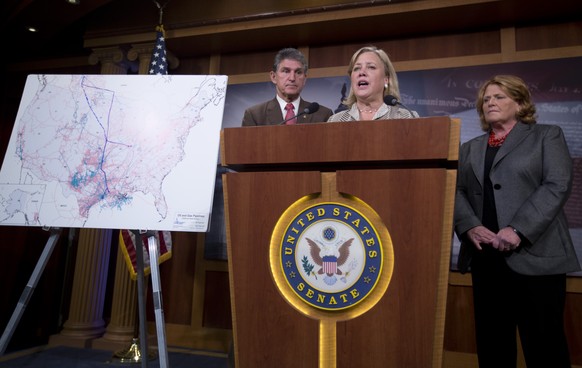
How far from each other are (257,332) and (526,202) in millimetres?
1168

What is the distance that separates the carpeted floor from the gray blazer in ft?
7.46

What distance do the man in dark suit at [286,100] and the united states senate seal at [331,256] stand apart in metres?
1.08

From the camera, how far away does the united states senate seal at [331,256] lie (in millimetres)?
992

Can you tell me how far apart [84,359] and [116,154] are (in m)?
2.21

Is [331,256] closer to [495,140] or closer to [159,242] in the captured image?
[495,140]

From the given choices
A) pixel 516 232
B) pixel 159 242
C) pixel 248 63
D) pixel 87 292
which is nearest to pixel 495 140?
pixel 516 232

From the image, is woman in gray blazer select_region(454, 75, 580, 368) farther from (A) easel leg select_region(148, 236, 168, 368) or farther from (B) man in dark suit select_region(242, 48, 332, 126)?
(A) easel leg select_region(148, 236, 168, 368)

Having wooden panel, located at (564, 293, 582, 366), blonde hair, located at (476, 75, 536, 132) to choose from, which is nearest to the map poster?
blonde hair, located at (476, 75, 536, 132)

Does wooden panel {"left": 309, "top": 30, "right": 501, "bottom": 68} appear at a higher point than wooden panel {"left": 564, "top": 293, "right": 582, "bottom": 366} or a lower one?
higher

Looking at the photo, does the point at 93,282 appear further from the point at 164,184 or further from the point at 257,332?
the point at 257,332

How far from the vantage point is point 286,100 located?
6.91 feet

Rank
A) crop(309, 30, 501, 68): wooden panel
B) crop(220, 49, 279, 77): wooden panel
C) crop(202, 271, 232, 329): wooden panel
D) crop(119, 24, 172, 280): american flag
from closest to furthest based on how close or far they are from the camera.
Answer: crop(119, 24, 172, 280): american flag → crop(309, 30, 501, 68): wooden panel → crop(202, 271, 232, 329): wooden panel → crop(220, 49, 279, 77): wooden panel

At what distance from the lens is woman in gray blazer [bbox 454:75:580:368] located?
1493mm

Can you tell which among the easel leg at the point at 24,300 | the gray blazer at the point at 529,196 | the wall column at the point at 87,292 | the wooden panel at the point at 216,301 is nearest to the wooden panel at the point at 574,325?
the gray blazer at the point at 529,196
